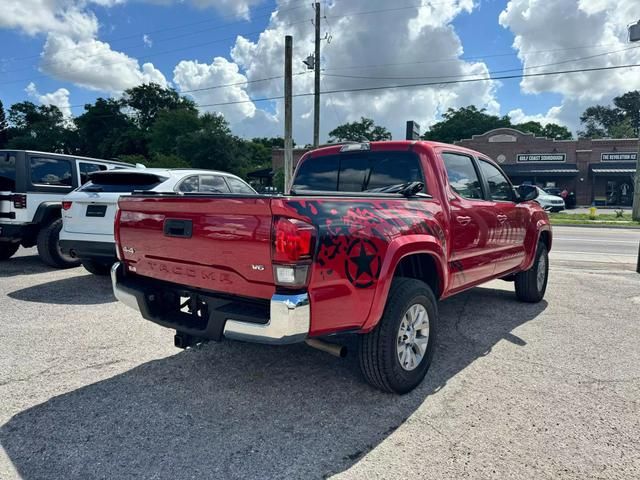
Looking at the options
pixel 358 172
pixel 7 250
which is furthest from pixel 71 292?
pixel 358 172

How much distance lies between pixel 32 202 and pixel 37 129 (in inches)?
3155

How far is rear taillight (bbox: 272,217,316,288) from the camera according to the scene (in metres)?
2.45

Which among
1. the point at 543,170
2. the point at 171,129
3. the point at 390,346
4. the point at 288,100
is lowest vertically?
the point at 390,346

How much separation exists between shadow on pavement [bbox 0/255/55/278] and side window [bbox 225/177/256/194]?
342cm

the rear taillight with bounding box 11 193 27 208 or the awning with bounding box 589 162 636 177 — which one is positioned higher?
the awning with bounding box 589 162 636 177

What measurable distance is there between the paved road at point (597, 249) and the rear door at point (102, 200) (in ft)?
27.5

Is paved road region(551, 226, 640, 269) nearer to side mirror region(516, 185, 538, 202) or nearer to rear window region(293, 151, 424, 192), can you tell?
side mirror region(516, 185, 538, 202)

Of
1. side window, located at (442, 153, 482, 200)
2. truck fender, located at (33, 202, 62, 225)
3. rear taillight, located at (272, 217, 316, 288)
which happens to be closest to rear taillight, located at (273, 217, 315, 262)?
rear taillight, located at (272, 217, 316, 288)

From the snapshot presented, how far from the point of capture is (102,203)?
6047 millimetres

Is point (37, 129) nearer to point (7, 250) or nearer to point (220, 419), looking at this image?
point (7, 250)

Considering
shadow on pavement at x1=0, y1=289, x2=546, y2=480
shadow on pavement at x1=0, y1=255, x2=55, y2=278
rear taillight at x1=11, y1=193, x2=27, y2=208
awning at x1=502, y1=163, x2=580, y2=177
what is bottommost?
shadow on pavement at x1=0, y1=289, x2=546, y2=480

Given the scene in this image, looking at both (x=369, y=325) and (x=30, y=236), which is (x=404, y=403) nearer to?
(x=369, y=325)

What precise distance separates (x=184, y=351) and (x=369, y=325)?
196 centimetres

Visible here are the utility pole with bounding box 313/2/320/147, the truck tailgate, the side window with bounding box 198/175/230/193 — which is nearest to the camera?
the truck tailgate
